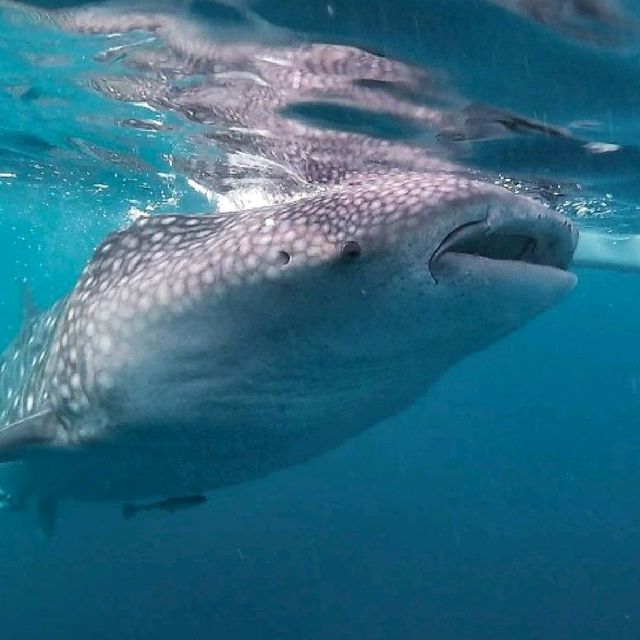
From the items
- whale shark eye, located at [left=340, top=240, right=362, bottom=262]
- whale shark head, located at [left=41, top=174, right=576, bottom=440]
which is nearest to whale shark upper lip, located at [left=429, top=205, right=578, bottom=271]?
whale shark head, located at [left=41, top=174, right=576, bottom=440]

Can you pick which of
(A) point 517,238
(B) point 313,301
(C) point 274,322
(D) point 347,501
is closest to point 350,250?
(B) point 313,301

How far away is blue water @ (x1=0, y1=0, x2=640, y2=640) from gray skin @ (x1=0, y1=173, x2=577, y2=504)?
97.0 inches

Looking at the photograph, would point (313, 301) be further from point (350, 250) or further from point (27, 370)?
point (27, 370)

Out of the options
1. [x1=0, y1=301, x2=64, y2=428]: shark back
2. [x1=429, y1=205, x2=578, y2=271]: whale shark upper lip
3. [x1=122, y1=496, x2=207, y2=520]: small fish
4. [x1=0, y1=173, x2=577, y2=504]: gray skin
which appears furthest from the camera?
[x1=122, y1=496, x2=207, y2=520]: small fish

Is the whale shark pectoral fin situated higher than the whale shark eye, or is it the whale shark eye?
the whale shark eye

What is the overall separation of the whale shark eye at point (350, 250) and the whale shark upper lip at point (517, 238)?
364 mm

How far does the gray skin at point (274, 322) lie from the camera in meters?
3.67

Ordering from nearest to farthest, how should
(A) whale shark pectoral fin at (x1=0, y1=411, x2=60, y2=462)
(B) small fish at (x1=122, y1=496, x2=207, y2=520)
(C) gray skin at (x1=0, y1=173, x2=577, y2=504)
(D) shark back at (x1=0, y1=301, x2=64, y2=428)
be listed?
(C) gray skin at (x1=0, y1=173, x2=577, y2=504) → (A) whale shark pectoral fin at (x1=0, y1=411, x2=60, y2=462) → (D) shark back at (x1=0, y1=301, x2=64, y2=428) → (B) small fish at (x1=122, y1=496, x2=207, y2=520)

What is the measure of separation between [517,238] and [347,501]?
63.2ft

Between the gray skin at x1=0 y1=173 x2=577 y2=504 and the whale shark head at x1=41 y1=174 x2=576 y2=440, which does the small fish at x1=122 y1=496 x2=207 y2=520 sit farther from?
the whale shark head at x1=41 y1=174 x2=576 y2=440

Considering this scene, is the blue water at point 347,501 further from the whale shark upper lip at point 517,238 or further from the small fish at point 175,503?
the small fish at point 175,503

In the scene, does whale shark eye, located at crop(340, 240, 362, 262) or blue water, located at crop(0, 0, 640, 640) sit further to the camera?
blue water, located at crop(0, 0, 640, 640)

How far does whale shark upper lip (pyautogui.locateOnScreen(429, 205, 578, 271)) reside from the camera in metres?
3.54

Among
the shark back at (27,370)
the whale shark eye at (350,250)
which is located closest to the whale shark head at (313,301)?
the whale shark eye at (350,250)
